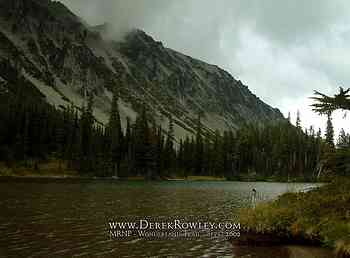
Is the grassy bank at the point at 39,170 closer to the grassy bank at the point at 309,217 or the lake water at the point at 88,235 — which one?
the lake water at the point at 88,235

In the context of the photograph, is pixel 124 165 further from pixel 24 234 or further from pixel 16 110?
pixel 24 234

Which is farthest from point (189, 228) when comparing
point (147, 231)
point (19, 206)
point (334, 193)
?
point (19, 206)

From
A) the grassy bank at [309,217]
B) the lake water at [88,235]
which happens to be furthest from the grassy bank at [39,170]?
the grassy bank at [309,217]

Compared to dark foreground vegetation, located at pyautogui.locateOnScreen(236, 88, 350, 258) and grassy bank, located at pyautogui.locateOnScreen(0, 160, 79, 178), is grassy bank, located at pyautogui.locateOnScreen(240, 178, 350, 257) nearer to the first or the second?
dark foreground vegetation, located at pyautogui.locateOnScreen(236, 88, 350, 258)

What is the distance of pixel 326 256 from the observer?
20.1 metres

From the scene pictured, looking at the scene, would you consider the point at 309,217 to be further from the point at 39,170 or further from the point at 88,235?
the point at 39,170

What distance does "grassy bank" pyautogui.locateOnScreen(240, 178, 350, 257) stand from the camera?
21625mm

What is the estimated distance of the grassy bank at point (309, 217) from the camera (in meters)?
21.6

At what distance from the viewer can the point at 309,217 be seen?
23812mm

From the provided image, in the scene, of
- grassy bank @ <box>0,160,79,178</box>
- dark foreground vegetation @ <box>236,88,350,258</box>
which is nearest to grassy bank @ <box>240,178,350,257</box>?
dark foreground vegetation @ <box>236,88,350,258</box>

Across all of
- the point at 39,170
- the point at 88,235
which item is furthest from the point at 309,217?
the point at 39,170

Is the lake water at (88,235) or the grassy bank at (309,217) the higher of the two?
the grassy bank at (309,217)

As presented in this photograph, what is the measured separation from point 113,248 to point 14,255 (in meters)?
5.02

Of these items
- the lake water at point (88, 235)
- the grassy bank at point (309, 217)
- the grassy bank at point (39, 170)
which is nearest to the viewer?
the grassy bank at point (309, 217)
